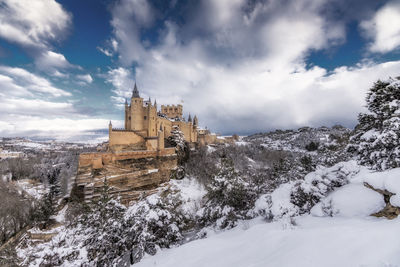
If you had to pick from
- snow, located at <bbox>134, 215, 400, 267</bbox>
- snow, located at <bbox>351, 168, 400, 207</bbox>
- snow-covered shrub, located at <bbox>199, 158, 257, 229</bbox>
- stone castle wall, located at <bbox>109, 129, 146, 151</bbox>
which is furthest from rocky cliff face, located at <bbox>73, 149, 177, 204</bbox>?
snow, located at <bbox>351, 168, 400, 207</bbox>

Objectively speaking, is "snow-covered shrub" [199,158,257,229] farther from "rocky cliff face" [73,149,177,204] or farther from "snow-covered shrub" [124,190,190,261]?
"rocky cliff face" [73,149,177,204]

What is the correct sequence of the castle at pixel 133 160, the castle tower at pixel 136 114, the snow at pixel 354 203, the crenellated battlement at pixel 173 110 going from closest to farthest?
the snow at pixel 354 203, the castle at pixel 133 160, the castle tower at pixel 136 114, the crenellated battlement at pixel 173 110

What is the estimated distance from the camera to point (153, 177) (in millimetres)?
27203

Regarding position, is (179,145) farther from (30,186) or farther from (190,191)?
(30,186)

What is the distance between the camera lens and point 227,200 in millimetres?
11047

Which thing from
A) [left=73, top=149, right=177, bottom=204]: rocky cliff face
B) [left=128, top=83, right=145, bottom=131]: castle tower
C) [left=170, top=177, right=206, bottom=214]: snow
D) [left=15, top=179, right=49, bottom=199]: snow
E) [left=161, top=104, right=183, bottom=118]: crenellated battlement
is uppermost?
[left=161, top=104, right=183, bottom=118]: crenellated battlement

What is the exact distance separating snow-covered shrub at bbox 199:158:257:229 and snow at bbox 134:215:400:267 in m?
4.36

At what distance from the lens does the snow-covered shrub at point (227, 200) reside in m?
9.94

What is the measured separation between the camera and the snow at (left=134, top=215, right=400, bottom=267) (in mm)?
3113

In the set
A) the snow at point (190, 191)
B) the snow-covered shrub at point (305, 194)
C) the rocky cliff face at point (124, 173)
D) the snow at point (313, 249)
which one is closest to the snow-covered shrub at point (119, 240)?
the snow at point (313, 249)

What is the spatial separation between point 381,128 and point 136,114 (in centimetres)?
3227

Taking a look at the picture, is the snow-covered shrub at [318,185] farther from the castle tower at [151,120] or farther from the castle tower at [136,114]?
the castle tower at [136,114]

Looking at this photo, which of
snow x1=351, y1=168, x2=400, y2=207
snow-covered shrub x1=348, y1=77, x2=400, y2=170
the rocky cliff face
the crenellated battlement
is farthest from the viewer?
the crenellated battlement

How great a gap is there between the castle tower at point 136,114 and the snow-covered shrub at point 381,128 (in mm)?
30788
